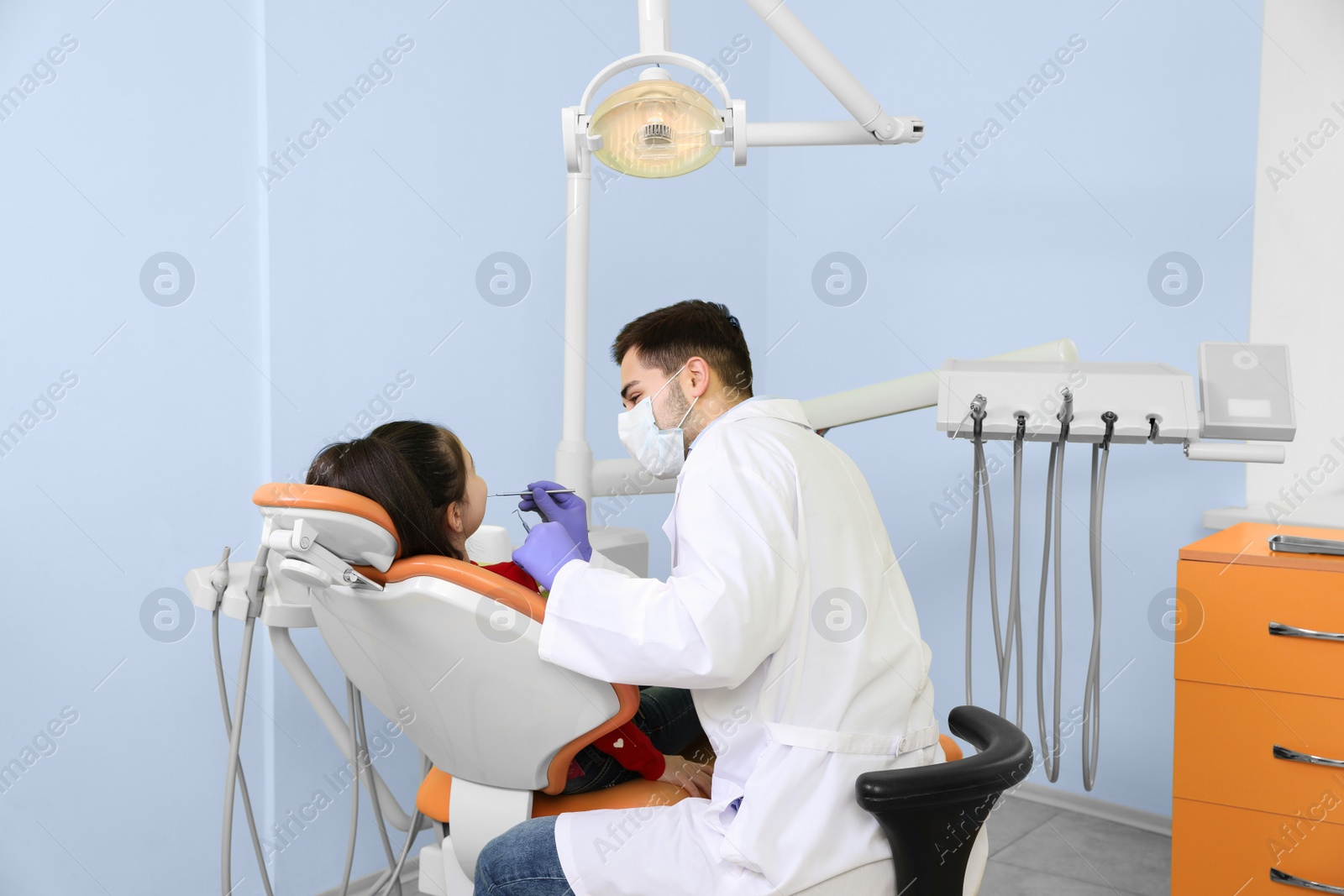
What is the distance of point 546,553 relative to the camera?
126cm

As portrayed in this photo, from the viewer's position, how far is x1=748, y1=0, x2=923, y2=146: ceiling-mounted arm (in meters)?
1.65

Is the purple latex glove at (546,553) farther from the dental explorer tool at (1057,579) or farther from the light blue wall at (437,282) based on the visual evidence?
the light blue wall at (437,282)

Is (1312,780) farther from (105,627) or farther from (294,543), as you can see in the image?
(105,627)

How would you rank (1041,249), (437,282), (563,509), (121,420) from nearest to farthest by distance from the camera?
(563,509)
(121,420)
(437,282)
(1041,249)

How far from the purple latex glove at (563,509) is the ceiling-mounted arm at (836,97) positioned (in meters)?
0.68

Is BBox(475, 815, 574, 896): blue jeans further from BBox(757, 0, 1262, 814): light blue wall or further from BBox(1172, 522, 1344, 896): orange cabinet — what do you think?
BBox(757, 0, 1262, 814): light blue wall

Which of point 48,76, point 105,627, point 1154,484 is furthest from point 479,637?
point 1154,484

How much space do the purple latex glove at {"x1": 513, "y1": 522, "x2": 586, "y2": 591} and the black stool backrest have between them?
0.42 meters

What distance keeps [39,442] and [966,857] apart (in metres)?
1.56

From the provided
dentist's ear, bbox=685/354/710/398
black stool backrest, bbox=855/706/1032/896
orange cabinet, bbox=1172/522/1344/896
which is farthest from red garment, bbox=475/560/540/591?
orange cabinet, bbox=1172/522/1344/896

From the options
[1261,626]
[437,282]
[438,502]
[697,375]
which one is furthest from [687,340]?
[1261,626]

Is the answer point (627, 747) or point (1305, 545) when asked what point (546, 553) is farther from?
point (1305, 545)

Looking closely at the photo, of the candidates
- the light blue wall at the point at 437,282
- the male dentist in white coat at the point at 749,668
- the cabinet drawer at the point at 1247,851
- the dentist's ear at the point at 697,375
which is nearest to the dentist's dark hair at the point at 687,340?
the dentist's ear at the point at 697,375

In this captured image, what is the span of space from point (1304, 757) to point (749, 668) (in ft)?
4.21
